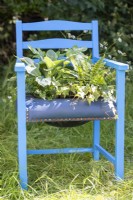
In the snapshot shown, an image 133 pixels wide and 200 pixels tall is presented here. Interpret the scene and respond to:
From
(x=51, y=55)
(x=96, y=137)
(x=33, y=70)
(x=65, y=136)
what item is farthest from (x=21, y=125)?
(x=65, y=136)

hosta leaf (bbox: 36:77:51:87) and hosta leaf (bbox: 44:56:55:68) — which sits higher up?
hosta leaf (bbox: 44:56:55:68)

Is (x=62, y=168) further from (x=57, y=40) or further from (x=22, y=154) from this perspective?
(x=57, y=40)

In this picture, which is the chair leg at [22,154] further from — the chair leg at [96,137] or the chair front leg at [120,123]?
the chair leg at [96,137]

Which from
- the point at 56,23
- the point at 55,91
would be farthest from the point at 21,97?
the point at 56,23

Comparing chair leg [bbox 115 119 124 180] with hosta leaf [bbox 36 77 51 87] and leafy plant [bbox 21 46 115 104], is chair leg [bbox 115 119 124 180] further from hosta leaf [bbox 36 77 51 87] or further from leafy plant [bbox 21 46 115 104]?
hosta leaf [bbox 36 77 51 87]

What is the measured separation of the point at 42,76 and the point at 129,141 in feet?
3.54

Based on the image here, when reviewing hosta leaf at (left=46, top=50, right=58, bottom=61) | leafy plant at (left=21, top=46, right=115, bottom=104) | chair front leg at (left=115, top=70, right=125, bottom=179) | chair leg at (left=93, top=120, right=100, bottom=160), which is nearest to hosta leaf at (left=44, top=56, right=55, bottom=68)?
leafy plant at (left=21, top=46, right=115, bottom=104)

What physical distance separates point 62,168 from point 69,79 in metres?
0.60

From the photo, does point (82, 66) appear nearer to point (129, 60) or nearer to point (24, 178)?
point (24, 178)

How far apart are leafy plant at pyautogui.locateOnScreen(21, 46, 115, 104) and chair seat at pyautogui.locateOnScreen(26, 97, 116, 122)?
1.4 inches

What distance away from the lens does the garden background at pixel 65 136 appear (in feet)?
7.68

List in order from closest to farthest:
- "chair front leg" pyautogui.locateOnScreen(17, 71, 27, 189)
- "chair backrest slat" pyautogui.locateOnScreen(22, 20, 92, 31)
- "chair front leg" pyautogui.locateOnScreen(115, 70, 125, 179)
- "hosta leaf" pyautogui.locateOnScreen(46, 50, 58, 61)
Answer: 1. "chair front leg" pyautogui.locateOnScreen(17, 71, 27, 189)
2. "chair front leg" pyautogui.locateOnScreen(115, 70, 125, 179)
3. "hosta leaf" pyautogui.locateOnScreen(46, 50, 58, 61)
4. "chair backrest slat" pyautogui.locateOnScreen(22, 20, 92, 31)

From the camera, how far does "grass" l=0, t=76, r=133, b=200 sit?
2.28 meters

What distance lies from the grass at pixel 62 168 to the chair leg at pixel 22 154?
4cm
